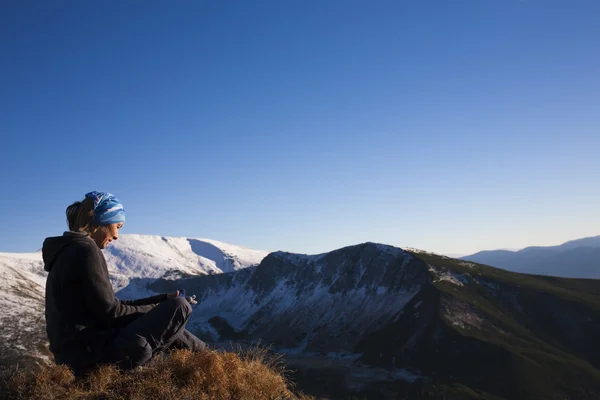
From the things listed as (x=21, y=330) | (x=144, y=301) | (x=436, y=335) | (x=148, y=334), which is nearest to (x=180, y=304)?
(x=148, y=334)

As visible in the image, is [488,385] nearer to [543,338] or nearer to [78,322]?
[543,338]

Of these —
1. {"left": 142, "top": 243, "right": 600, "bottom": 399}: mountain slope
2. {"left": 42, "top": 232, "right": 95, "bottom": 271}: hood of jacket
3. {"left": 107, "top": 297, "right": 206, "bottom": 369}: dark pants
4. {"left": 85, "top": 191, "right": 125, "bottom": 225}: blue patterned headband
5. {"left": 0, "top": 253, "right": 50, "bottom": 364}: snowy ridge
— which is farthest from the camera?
{"left": 142, "top": 243, "right": 600, "bottom": 399}: mountain slope

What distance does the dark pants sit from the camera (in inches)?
298

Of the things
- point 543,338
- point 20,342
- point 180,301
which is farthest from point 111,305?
point 543,338

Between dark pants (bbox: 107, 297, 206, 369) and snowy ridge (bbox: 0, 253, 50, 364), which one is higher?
dark pants (bbox: 107, 297, 206, 369)

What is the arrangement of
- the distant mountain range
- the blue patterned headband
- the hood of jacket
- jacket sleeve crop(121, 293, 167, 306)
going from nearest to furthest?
the hood of jacket → the blue patterned headband → jacket sleeve crop(121, 293, 167, 306) → the distant mountain range

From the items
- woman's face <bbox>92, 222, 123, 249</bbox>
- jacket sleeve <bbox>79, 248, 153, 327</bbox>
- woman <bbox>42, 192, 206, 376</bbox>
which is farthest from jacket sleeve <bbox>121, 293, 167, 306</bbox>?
woman's face <bbox>92, 222, 123, 249</bbox>

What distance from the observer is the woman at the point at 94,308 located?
705 cm

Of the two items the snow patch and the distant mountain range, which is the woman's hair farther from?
the snow patch

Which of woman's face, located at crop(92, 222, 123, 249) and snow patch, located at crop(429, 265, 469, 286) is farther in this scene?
snow patch, located at crop(429, 265, 469, 286)

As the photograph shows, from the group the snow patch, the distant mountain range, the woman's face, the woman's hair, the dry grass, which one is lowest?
the distant mountain range

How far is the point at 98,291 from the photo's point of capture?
7160 mm

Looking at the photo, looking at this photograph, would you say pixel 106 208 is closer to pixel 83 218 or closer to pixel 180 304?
pixel 83 218

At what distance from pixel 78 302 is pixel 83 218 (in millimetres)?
1646
